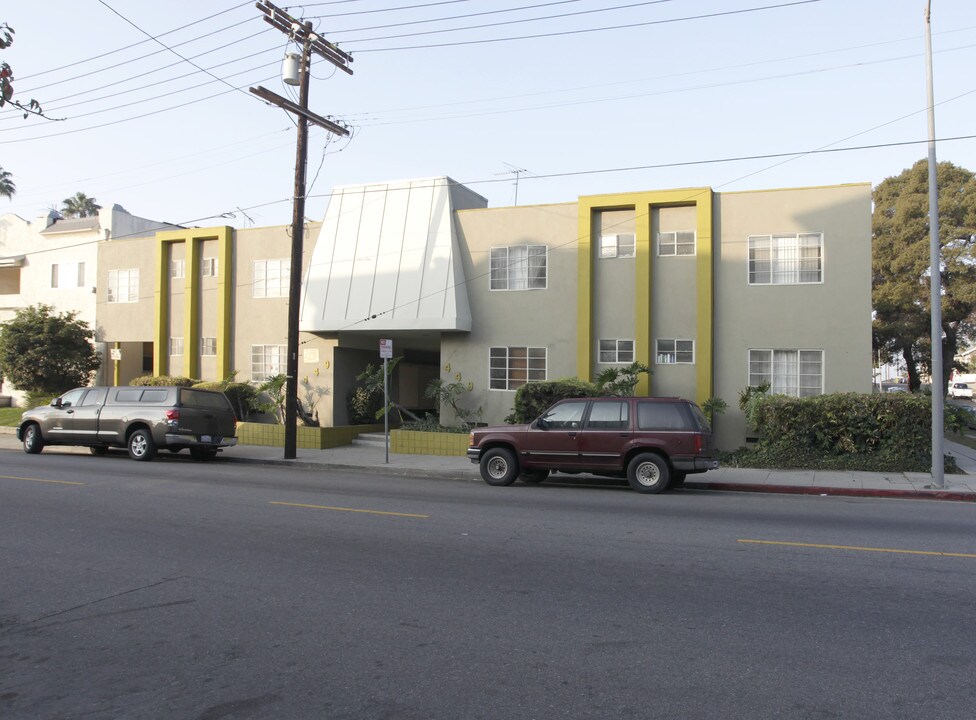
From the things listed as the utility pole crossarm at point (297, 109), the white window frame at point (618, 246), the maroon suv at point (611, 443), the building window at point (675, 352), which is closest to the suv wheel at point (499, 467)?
the maroon suv at point (611, 443)

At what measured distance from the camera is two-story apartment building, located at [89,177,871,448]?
1875 centimetres

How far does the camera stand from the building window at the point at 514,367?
68.8 feet

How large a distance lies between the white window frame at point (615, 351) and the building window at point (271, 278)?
10.2 metres

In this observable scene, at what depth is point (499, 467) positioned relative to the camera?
14992 millimetres

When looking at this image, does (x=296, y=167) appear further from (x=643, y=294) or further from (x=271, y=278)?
(x=643, y=294)

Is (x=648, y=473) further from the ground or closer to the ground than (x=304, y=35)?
closer to the ground

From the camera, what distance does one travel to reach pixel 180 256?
2650 centimetres

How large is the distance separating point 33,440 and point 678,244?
17151 millimetres

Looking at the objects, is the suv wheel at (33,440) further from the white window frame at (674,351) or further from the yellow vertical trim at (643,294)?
the white window frame at (674,351)

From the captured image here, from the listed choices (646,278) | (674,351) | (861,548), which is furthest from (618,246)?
(861,548)

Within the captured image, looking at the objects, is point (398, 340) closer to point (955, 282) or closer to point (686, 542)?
point (686, 542)

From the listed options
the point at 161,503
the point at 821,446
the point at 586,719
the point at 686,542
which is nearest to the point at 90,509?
the point at 161,503

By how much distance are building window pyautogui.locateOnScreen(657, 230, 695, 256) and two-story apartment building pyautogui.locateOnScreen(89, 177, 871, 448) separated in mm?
39

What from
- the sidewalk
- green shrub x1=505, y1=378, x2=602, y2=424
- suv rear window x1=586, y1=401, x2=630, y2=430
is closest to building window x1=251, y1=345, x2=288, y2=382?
the sidewalk
